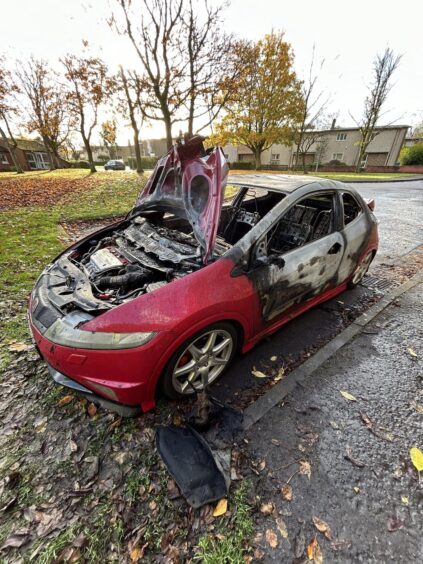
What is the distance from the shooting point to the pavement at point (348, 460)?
1465mm

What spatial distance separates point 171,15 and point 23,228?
13019 millimetres

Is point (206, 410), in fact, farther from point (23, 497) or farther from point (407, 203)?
point (407, 203)

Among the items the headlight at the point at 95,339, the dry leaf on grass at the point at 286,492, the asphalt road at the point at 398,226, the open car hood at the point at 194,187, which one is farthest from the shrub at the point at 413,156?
the headlight at the point at 95,339

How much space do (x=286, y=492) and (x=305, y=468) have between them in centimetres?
22

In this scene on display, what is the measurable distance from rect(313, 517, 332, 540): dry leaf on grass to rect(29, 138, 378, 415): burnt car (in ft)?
3.74

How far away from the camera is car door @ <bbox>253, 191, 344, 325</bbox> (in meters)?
2.30

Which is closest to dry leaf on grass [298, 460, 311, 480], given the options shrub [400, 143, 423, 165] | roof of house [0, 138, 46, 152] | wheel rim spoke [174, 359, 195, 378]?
wheel rim spoke [174, 359, 195, 378]

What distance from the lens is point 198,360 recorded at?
2.14m

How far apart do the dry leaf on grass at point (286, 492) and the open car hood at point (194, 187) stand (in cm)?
167

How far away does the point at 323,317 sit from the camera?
3.36m

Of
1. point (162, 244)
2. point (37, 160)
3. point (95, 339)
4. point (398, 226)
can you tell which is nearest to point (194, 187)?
point (162, 244)

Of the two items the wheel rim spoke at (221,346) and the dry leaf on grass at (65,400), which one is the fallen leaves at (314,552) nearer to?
the wheel rim spoke at (221,346)

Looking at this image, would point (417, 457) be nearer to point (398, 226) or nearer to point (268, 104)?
point (398, 226)

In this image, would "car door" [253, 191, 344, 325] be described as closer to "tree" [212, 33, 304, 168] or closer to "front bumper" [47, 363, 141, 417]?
"front bumper" [47, 363, 141, 417]
